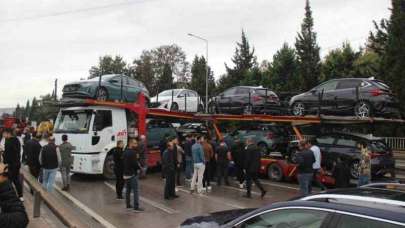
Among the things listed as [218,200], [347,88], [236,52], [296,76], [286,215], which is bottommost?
[218,200]

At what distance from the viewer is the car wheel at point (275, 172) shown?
54.2ft

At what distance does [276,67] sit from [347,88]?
29.0m

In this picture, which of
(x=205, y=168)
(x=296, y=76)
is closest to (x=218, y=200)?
(x=205, y=168)

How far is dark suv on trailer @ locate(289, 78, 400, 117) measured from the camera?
14.7 meters

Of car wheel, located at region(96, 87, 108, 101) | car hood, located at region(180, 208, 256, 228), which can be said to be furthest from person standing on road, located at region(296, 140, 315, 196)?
car wheel, located at region(96, 87, 108, 101)

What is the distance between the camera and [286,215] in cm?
421

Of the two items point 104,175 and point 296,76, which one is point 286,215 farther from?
point 296,76

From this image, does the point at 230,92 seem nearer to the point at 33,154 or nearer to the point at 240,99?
the point at 240,99

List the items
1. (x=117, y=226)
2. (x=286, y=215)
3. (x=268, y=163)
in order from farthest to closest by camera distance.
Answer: (x=268, y=163) → (x=117, y=226) → (x=286, y=215)

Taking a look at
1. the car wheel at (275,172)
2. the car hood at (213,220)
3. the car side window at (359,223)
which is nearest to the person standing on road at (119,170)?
the car wheel at (275,172)

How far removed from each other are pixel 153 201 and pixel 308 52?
35426mm

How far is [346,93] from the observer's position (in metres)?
15.4

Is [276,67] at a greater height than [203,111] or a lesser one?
greater

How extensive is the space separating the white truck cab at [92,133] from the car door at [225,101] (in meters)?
4.39
